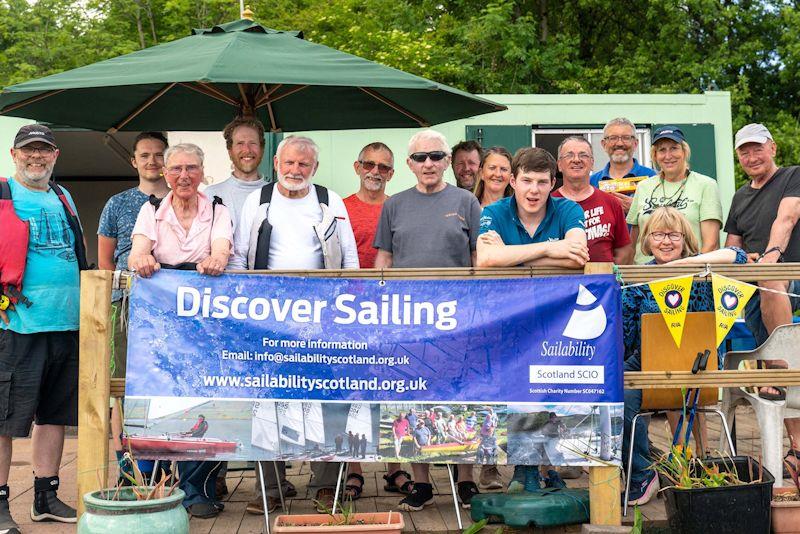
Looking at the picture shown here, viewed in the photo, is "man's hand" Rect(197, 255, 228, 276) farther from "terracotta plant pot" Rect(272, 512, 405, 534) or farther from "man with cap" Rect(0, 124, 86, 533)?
"terracotta plant pot" Rect(272, 512, 405, 534)

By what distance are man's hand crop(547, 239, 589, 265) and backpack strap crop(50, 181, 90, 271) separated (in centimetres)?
242

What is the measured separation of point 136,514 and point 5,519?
119 centimetres

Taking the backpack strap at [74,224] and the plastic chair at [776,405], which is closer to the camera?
the plastic chair at [776,405]

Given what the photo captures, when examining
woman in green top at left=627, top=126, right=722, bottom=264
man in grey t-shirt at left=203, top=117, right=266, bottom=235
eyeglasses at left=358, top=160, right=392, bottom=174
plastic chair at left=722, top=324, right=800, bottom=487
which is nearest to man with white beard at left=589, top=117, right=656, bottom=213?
woman in green top at left=627, top=126, right=722, bottom=264

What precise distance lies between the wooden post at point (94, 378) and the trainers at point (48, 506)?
493 mm

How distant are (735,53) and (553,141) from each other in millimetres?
12579

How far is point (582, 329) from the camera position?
12.9 ft

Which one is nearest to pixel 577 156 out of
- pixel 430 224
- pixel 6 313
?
pixel 430 224

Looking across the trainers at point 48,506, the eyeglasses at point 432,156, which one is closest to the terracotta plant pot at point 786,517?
the eyeglasses at point 432,156

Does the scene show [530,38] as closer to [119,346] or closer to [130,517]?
[119,346]

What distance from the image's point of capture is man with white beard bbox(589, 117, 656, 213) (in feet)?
19.0

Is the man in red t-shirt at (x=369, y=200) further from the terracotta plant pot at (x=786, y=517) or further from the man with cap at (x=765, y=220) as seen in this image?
the terracotta plant pot at (x=786, y=517)

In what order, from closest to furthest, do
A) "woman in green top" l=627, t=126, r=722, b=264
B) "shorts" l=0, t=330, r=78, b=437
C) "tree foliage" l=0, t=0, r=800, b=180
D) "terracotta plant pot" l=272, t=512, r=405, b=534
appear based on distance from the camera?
"terracotta plant pot" l=272, t=512, r=405, b=534 < "shorts" l=0, t=330, r=78, b=437 < "woman in green top" l=627, t=126, r=722, b=264 < "tree foliage" l=0, t=0, r=800, b=180

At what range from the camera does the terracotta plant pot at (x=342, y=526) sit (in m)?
3.59
